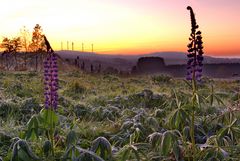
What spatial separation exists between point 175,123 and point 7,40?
233ft

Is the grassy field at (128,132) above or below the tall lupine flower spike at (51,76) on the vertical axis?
below

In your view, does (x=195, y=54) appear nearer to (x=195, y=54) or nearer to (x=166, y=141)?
(x=195, y=54)

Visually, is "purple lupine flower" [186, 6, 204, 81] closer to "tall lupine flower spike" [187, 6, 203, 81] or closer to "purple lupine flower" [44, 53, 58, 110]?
"tall lupine flower spike" [187, 6, 203, 81]

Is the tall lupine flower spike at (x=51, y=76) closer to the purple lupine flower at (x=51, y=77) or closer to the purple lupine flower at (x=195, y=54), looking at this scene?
the purple lupine flower at (x=51, y=77)

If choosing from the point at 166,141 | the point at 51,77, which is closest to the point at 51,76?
the point at 51,77

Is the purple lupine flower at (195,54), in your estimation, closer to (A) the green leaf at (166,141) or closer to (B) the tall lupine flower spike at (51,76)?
(A) the green leaf at (166,141)

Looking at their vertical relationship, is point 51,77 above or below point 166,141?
above

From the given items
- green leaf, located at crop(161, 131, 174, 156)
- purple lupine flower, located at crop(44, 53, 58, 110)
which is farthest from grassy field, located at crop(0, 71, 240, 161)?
purple lupine flower, located at crop(44, 53, 58, 110)

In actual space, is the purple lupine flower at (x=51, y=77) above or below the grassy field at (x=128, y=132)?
above

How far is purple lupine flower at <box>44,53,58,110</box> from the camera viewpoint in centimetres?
390

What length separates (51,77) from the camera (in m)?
3.98

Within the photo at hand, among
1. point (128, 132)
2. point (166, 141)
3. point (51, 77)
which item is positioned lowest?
point (128, 132)

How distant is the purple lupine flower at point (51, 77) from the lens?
390 centimetres

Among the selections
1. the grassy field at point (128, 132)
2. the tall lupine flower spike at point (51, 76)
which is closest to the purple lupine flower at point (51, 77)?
the tall lupine flower spike at point (51, 76)
